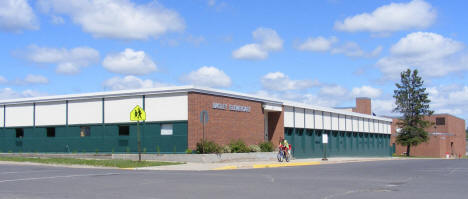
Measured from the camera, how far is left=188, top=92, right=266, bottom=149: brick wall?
3275cm

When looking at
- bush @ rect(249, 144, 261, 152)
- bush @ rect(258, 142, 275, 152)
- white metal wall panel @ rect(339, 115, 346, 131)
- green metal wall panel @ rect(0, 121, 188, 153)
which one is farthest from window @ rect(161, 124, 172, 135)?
white metal wall panel @ rect(339, 115, 346, 131)

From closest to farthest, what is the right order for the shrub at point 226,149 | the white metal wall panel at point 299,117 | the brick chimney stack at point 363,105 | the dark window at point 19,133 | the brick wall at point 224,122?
the brick wall at point 224,122, the shrub at point 226,149, the dark window at point 19,133, the white metal wall panel at point 299,117, the brick chimney stack at point 363,105

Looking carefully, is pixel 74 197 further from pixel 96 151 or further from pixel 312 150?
pixel 312 150

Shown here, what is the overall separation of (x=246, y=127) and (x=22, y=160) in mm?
15652

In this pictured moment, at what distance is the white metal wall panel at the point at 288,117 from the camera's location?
144ft

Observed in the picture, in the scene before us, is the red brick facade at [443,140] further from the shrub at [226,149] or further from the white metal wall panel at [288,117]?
the shrub at [226,149]

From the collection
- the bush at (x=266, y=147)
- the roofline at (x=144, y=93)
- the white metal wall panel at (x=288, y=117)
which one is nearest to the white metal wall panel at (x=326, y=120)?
the white metal wall panel at (x=288, y=117)

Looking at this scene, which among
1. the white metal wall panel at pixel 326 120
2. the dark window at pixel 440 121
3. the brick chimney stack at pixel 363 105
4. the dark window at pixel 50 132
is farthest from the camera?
the dark window at pixel 440 121

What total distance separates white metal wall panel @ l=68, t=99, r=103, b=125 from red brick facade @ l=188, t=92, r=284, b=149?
23.7 feet

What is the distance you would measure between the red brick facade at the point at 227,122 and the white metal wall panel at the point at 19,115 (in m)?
13.8

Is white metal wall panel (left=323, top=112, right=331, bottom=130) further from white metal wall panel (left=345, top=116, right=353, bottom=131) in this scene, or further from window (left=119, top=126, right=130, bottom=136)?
window (left=119, top=126, right=130, bottom=136)

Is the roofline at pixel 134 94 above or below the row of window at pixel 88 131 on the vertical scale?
above

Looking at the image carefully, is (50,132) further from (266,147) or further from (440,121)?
(440,121)

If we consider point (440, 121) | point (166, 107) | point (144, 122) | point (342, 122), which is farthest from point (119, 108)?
point (440, 121)
